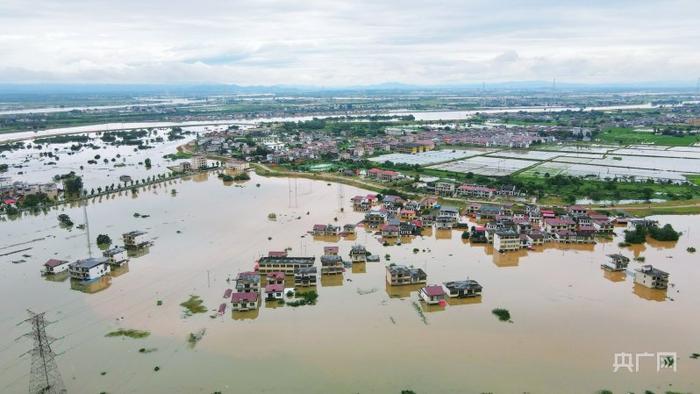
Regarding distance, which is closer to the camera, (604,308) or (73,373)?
(73,373)

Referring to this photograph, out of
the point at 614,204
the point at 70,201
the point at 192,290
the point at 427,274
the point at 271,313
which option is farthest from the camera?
the point at 70,201

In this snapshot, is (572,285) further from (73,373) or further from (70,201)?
(70,201)

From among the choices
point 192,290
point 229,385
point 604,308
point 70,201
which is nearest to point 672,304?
point 604,308

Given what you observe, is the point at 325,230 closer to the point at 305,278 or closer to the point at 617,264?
the point at 305,278

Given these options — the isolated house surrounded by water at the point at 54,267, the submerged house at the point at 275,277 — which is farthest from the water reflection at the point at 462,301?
the isolated house surrounded by water at the point at 54,267

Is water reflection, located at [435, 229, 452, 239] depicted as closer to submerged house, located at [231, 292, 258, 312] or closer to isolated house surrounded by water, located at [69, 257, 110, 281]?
submerged house, located at [231, 292, 258, 312]

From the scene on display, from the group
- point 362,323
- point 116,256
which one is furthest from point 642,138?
point 116,256
